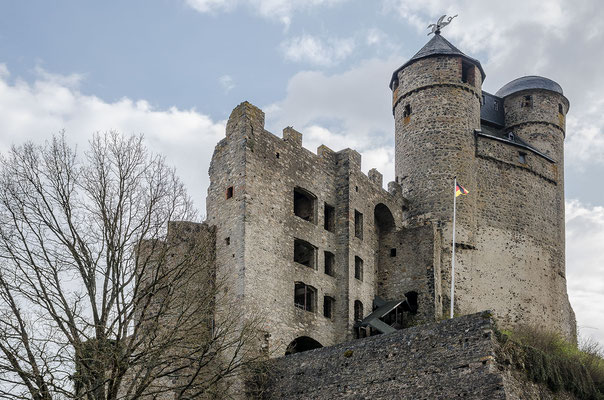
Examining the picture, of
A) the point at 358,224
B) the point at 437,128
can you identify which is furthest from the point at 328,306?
the point at 437,128

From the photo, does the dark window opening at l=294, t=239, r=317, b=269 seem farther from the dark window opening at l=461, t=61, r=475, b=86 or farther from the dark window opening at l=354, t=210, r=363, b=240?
A: the dark window opening at l=461, t=61, r=475, b=86

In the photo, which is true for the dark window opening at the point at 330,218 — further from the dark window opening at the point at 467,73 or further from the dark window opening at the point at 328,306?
the dark window opening at the point at 467,73

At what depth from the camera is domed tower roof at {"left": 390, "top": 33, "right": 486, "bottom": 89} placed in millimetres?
40094

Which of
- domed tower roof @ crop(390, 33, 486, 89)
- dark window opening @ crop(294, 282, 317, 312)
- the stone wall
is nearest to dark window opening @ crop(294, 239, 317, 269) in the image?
dark window opening @ crop(294, 282, 317, 312)

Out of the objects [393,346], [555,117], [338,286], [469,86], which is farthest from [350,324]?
[555,117]

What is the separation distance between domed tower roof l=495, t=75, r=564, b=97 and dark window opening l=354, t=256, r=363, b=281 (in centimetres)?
1702

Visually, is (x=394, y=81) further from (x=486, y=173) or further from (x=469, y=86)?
(x=486, y=173)

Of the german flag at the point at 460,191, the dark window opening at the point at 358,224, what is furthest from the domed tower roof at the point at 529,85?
the dark window opening at the point at 358,224

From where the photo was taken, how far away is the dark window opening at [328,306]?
1271 inches

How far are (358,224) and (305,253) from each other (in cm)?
330

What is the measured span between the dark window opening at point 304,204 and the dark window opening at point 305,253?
125 cm

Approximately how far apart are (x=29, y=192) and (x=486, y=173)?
1007 inches

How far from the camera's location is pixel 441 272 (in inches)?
1433

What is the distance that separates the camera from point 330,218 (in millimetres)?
34094
